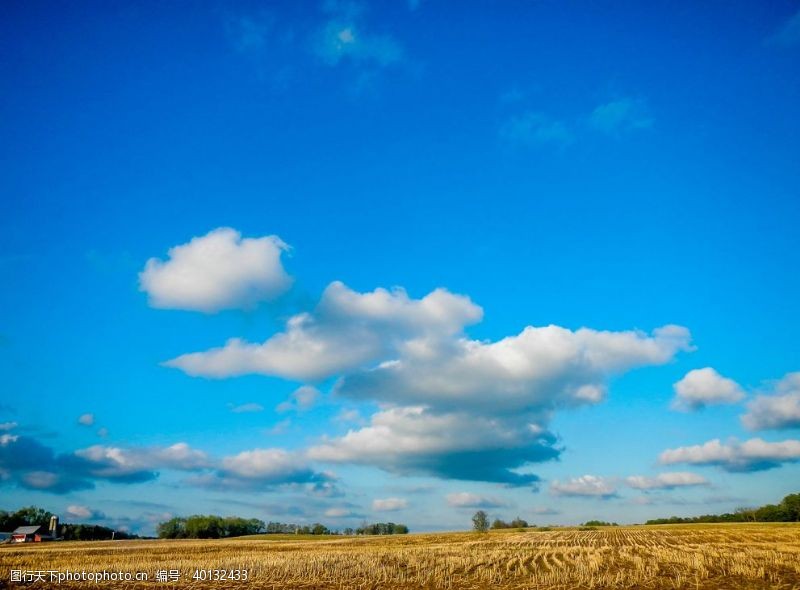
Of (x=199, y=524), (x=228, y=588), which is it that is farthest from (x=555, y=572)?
(x=199, y=524)

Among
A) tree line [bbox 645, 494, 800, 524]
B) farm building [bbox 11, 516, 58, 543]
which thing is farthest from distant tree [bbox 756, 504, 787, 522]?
farm building [bbox 11, 516, 58, 543]

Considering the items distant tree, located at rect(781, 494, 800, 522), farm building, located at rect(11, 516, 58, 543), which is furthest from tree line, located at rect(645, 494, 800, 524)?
farm building, located at rect(11, 516, 58, 543)

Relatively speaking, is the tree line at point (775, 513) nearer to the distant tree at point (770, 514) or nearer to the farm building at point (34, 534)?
the distant tree at point (770, 514)

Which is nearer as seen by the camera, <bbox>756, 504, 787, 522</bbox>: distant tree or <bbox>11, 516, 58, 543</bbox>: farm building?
<bbox>11, 516, 58, 543</bbox>: farm building

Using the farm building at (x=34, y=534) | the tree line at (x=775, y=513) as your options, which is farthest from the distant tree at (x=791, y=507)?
the farm building at (x=34, y=534)

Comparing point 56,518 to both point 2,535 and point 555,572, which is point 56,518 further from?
point 555,572

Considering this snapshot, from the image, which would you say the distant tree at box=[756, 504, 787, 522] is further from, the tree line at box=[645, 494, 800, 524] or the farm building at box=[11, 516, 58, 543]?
the farm building at box=[11, 516, 58, 543]

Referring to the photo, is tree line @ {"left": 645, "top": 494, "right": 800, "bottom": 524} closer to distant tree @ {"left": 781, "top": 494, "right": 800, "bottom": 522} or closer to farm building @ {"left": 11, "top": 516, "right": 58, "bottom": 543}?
distant tree @ {"left": 781, "top": 494, "right": 800, "bottom": 522}

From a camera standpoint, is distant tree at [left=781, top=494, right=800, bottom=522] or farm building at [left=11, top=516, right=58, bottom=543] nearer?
farm building at [left=11, top=516, right=58, bottom=543]

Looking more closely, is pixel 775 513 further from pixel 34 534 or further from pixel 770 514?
pixel 34 534

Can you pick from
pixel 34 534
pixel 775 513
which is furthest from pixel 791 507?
pixel 34 534

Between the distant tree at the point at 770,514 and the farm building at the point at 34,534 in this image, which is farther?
the distant tree at the point at 770,514

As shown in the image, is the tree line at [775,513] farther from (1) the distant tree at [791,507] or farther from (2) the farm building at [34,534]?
(2) the farm building at [34,534]

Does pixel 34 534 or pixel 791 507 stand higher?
pixel 34 534
